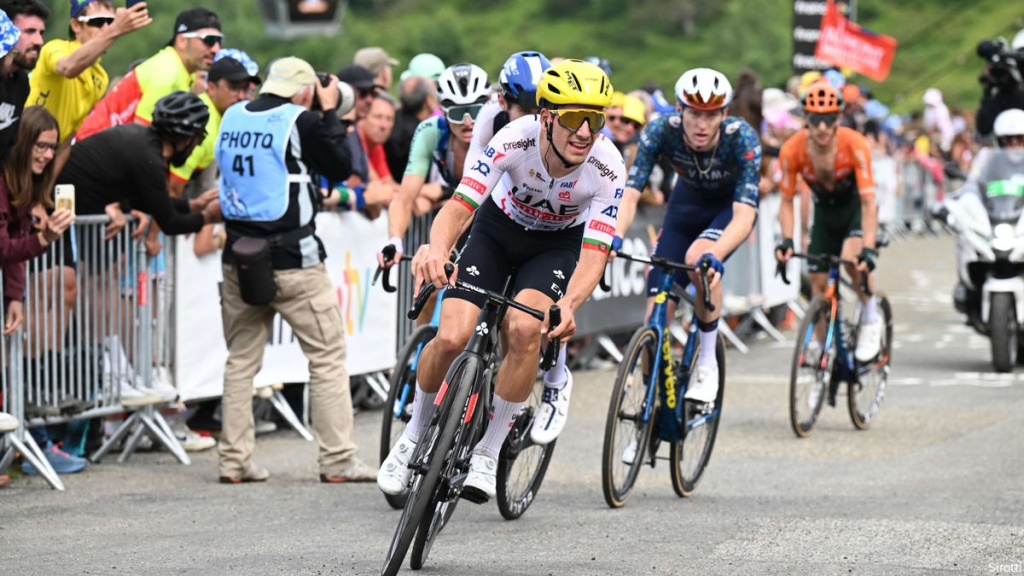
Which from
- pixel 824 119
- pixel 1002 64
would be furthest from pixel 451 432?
pixel 1002 64

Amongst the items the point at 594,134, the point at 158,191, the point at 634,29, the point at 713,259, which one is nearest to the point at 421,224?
the point at 158,191

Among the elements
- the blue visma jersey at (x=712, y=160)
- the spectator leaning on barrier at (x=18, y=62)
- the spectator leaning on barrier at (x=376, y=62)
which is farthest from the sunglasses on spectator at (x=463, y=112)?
the spectator leaning on barrier at (x=376, y=62)

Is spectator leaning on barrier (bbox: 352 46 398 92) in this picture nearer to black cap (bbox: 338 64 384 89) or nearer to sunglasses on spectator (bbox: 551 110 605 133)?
black cap (bbox: 338 64 384 89)

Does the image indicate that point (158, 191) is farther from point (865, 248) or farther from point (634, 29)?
point (634, 29)

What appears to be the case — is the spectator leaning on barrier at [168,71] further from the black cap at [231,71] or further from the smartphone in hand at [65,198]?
the smartphone in hand at [65,198]

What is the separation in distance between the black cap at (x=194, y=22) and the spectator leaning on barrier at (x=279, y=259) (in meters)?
1.56

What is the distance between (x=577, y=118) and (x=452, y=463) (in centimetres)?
154

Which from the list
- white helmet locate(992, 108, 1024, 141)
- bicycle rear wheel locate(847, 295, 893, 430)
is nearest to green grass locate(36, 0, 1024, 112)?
white helmet locate(992, 108, 1024, 141)

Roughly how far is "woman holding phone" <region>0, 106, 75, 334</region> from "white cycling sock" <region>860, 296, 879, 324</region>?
228 inches

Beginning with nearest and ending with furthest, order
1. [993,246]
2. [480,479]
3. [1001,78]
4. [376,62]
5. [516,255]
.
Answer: [480,479]
[516,255]
[376,62]
[993,246]
[1001,78]

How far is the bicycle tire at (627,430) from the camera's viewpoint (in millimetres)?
8172

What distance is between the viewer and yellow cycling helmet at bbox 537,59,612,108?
6719 mm

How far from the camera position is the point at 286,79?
29.3 ft

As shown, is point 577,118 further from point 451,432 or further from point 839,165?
point 839,165
